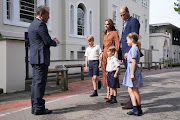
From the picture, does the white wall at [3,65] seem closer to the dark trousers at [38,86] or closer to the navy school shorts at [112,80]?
the dark trousers at [38,86]

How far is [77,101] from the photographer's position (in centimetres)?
539

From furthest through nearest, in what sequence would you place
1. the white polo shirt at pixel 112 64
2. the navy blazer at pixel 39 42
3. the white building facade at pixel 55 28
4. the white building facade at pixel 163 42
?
the white building facade at pixel 163 42, the white building facade at pixel 55 28, the white polo shirt at pixel 112 64, the navy blazer at pixel 39 42

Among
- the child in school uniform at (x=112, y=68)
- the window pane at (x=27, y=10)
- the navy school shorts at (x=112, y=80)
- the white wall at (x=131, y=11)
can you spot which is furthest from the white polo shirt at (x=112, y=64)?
the white wall at (x=131, y=11)

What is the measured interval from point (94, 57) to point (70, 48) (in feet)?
30.4

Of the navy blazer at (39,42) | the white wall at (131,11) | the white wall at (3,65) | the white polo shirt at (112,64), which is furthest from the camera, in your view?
the white wall at (131,11)

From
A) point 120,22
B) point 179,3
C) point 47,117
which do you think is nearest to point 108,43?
point 47,117

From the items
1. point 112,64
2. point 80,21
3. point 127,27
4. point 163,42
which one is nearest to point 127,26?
point 127,27

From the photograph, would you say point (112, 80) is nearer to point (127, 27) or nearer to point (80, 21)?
point (127, 27)

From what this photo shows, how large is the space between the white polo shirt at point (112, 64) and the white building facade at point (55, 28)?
3477mm

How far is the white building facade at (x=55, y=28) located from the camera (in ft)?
22.6

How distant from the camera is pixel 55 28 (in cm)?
1413

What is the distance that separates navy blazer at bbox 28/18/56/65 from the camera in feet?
13.2

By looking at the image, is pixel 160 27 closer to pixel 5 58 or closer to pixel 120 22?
pixel 120 22

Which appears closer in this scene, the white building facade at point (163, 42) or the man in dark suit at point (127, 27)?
the man in dark suit at point (127, 27)
